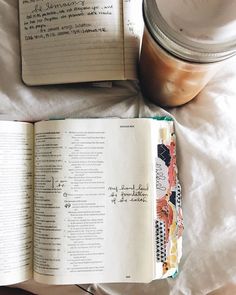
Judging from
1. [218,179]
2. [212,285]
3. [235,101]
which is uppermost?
[235,101]

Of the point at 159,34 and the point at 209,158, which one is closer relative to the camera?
the point at 159,34

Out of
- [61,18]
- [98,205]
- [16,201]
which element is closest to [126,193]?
[98,205]

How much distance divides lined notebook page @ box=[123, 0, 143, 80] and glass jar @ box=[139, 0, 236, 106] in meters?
0.03

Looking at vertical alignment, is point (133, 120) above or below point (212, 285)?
above

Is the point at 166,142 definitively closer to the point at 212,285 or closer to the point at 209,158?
the point at 209,158

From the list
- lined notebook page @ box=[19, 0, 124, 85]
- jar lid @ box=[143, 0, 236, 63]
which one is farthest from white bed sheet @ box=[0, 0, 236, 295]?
jar lid @ box=[143, 0, 236, 63]

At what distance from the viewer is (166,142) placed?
54cm

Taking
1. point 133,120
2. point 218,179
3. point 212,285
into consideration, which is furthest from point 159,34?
point 212,285

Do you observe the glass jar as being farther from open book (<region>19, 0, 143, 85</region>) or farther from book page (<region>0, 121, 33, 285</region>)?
book page (<region>0, 121, 33, 285</region>)

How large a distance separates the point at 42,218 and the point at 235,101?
311 millimetres

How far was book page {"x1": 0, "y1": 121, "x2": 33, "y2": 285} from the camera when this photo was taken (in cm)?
A: 52

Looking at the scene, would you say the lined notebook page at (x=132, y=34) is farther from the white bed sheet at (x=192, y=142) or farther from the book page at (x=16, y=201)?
the book page at (x=16, y=201)

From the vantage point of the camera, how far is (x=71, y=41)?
1.82 ft

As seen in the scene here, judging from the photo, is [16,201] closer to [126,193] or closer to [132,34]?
[126,193]
